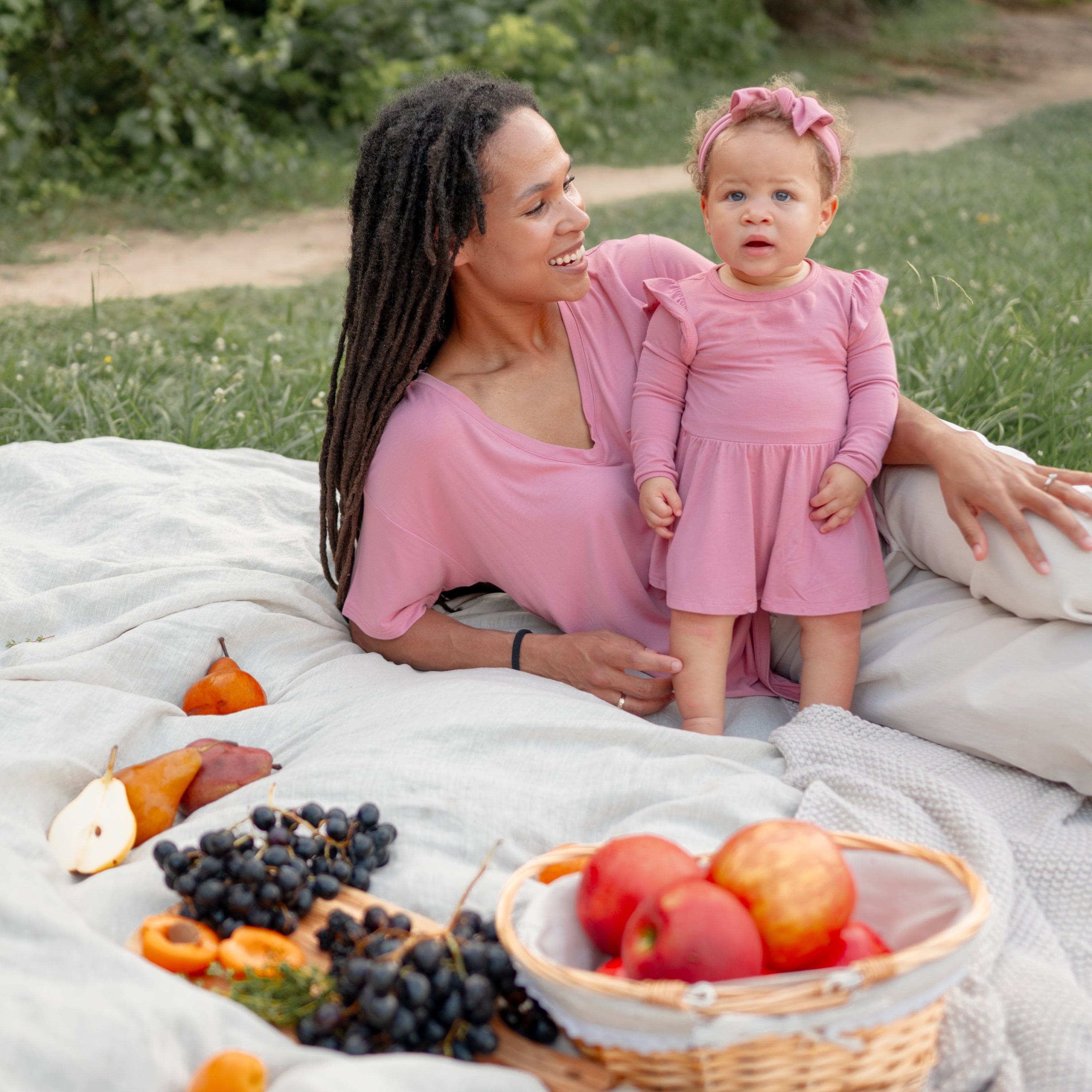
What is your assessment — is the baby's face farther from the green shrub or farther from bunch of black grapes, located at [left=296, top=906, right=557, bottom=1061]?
the green shrub

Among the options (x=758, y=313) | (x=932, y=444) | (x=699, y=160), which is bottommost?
(x=932, y=444)

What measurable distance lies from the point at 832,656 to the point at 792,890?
107cm

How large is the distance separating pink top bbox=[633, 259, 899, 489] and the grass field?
1047 mm

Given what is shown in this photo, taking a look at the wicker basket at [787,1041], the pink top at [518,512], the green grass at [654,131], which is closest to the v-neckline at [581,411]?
the pink top at [518,512]

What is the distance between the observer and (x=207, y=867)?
180 centimetres

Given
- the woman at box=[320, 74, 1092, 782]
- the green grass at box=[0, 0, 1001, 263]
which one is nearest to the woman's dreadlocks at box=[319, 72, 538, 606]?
the woman at box=[320, 74, 1092, 782]

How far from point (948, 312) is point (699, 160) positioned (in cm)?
227

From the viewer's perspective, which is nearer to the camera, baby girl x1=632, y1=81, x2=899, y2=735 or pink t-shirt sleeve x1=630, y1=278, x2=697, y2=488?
baby girl x1=632, y1=81, x2=899, y2=735

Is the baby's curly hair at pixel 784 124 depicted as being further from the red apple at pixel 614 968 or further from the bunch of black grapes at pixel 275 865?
the red apple at pixel 614 968

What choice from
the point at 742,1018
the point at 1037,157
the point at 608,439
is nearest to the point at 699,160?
the point at 608,439

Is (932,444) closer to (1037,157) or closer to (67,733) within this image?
(67,733)

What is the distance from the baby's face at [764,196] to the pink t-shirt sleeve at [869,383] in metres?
0.18

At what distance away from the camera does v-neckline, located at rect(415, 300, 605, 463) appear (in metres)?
2.61

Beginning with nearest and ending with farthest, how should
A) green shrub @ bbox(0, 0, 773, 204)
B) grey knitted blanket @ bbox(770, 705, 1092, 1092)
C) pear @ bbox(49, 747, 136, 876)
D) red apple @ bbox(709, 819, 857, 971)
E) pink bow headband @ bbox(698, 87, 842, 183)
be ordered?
red apple @ bbox(709, 819, 857, 971) < grey knitted blanket @ bbox(770, 705, 1092, 1092) < pear @ bbox(49, 747, 136, 876) < pink bow headband @ bbox(698, 87, 842, 183) < green shrub @ bbox(0, 0, 773, 204)
